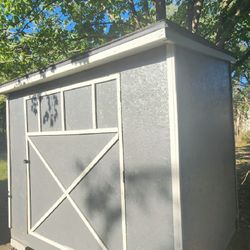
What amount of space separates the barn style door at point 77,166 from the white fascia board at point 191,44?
3.02 feet

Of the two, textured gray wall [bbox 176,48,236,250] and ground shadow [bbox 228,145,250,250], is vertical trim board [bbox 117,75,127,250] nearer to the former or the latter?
textured gray wall [bbox 176,48,236,250]

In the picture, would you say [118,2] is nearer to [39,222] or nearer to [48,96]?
[48,96]

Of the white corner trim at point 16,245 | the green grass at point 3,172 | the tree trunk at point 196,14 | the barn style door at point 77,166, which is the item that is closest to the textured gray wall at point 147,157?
the barn style door at point 77,166

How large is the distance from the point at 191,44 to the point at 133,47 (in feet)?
2.34

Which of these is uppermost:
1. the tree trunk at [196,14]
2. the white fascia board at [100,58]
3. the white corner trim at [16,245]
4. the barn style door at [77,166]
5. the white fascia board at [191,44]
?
the tree trunk at [196,14]

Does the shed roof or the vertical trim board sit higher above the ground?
the shed roof

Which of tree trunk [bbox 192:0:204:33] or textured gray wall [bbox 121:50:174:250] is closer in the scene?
textured gray wall [bbox 121:50:174:250]

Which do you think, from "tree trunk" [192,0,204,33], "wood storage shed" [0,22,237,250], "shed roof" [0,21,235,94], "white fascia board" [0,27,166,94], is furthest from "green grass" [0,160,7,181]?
"tree trunk" [192,0,204,33]

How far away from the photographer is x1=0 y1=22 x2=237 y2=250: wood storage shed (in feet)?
10.7

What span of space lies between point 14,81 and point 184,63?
10.5 ft

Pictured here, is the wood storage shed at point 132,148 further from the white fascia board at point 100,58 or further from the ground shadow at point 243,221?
the ground shadow at point 243,221

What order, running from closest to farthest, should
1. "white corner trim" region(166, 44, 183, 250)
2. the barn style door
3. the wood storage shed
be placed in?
"white corner trim" region(166, 44, 183, 250) → the wood storage shed → the barn style door

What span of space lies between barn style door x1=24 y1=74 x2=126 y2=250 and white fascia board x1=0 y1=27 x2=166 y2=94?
0.76ft

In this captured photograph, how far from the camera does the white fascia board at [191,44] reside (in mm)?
3085
